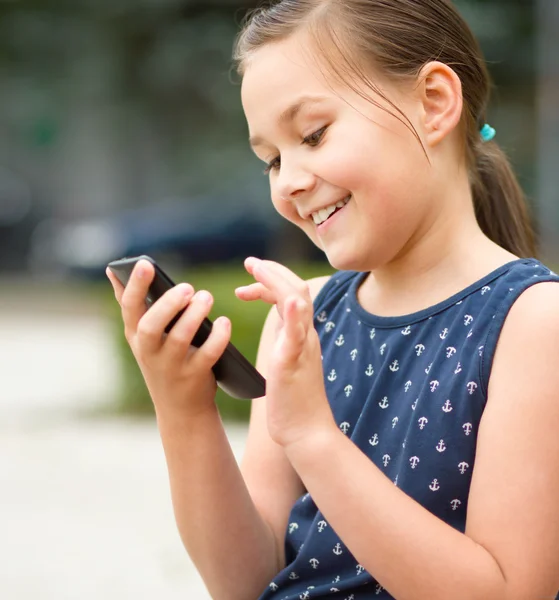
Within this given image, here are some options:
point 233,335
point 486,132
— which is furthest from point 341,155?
point 233,335

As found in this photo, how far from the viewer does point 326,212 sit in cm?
173

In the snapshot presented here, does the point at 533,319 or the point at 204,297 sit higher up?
A: the point at 204,297

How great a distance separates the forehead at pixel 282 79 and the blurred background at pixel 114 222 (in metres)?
0.93

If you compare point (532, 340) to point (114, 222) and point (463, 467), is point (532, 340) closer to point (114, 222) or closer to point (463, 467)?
point (463, 467)

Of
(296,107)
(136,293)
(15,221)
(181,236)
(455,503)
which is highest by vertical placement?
(15,221)

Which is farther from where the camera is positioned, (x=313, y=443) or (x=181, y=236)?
(x=181, y=236)

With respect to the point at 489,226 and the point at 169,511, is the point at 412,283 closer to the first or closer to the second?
the point at 489,226

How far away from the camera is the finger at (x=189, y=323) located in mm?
1571

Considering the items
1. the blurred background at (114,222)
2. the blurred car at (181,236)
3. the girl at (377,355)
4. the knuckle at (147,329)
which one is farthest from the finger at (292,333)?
the blurred car at (181,236)

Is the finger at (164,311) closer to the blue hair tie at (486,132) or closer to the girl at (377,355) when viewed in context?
the girl at (377,355)

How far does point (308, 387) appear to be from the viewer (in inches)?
58.8

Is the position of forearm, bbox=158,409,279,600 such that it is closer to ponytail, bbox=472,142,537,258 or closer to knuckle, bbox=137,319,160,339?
knuckle, bbox=137,319,160,339

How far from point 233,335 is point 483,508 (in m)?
4.88

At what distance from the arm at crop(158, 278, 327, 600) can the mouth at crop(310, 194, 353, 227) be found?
37cm
